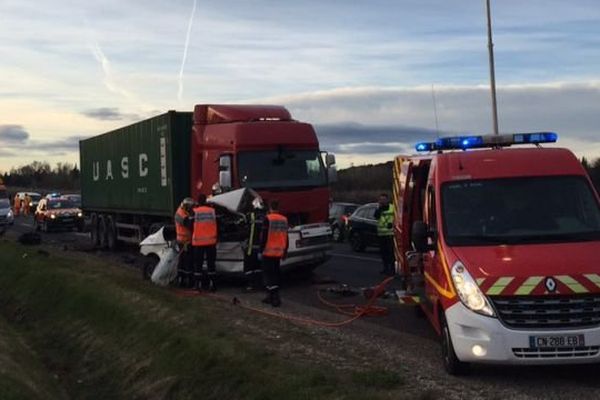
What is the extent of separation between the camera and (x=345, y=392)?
757cm

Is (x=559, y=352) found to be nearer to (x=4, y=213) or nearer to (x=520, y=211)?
(x=520, y=211)

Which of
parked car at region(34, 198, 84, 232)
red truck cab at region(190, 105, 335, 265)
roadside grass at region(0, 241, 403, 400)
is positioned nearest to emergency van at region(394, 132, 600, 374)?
roadside grass at region(0, 241, 403, 400)

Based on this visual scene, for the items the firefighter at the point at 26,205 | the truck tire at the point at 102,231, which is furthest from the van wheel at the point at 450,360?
the firefighter at the point at 26,205

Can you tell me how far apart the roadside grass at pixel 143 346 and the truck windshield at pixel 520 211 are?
1.77 meters

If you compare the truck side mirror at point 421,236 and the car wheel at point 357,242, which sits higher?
the truck side mirror at point 421,236

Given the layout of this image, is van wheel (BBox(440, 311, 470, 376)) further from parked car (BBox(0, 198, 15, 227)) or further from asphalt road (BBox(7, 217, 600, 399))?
parked car (BBox(0, 198, 15, 227))

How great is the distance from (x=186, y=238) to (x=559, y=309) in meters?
9.16

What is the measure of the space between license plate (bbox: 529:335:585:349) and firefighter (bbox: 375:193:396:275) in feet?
31.8

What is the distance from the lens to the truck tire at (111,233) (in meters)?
25.1

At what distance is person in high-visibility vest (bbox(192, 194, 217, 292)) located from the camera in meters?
14.7

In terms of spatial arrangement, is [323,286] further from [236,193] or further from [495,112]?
[495,112]

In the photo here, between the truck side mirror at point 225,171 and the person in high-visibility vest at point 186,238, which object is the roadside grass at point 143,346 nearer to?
the person in high-visibility vest at point 186,238

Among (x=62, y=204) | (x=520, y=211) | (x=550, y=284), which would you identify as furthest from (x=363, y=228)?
(x=62, y=204)

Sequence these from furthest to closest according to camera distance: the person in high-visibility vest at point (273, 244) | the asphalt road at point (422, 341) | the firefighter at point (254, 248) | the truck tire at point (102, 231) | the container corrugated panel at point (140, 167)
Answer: the truck tire at point (102, 231) < the container corrugated panel at point (140, 167) < the firefighter at point (254, 248) < the person in high-visibility vest at point (273, 244) < the asphalt road at point (422, 341)
